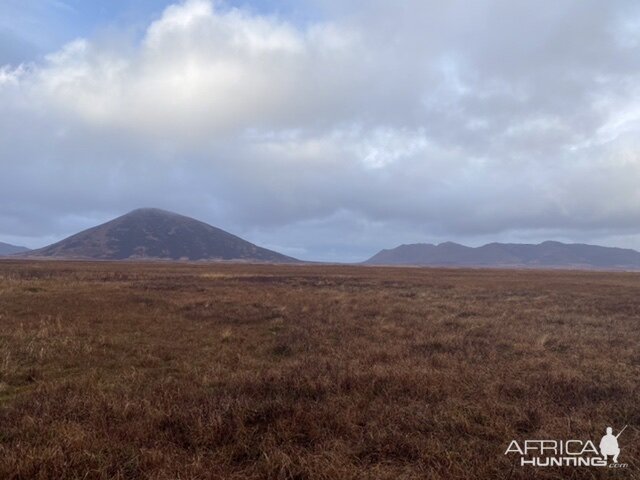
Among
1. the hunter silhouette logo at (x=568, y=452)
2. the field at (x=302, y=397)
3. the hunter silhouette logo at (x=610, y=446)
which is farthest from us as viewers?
the hunter silhouette logo at (x=610, y=446)

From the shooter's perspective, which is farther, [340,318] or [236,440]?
[340,318]

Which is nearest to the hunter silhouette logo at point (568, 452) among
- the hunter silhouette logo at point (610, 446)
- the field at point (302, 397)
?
the hunter silhouette logo at point (610, 446)

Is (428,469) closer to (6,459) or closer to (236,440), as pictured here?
(236,440)

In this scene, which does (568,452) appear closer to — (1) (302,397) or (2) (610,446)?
(2) (610,446)

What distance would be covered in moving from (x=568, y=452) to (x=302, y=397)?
4.15m

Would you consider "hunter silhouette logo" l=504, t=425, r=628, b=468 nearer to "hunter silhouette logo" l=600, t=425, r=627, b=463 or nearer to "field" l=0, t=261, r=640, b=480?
"hunter silhouette logo" l=600, t=425, r=627, b=463

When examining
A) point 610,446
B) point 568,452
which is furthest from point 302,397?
point 610,446

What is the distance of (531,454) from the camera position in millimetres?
5422

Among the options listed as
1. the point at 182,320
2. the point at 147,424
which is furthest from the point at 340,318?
the point at 147,424

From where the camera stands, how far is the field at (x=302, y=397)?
502 centimetres

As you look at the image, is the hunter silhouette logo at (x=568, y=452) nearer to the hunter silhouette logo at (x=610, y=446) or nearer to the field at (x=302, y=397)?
the hunter silhouette logo at (x=610, y=446)

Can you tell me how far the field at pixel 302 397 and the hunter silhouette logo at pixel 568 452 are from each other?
0.13 m

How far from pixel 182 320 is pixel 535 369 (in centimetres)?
1309

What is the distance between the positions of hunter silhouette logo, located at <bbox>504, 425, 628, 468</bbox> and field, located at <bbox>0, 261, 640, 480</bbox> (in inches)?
5.1
